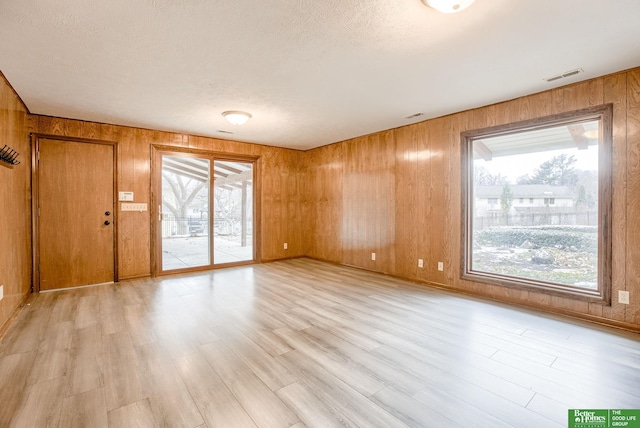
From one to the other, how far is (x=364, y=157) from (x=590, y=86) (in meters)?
3.24

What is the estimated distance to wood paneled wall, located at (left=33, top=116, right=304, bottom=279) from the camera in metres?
4.60

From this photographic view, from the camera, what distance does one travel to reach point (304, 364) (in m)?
2.22

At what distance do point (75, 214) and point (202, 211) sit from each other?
74.8 inches

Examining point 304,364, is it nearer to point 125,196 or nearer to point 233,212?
point 125,196

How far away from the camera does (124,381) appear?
2.00 m

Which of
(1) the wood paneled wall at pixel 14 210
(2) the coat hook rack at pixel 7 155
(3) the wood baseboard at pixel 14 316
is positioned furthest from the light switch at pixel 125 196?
(3) the wood baseboard at pixel 14 316

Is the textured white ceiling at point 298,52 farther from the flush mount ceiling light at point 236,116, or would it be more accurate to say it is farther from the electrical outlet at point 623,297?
the electrical outlet at point 623,297

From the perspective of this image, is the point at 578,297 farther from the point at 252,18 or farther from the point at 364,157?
the point at 252,18

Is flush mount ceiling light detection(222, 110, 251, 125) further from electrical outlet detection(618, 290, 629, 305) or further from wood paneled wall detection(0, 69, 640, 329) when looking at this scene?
electrical outlet detection(618, 290, 629, 305)

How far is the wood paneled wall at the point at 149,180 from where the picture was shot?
15.1 ft

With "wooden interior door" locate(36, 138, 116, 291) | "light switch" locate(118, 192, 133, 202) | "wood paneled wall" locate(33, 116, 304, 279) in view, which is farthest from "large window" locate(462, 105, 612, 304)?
"wooden interior door" locate(36, 138, 116, 291)

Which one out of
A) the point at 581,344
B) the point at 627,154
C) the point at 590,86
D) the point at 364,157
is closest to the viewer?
the point at 581,344

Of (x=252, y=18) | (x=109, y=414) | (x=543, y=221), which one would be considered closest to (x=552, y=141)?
(x=543, y=221)

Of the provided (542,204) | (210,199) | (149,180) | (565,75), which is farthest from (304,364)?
(149,180)
